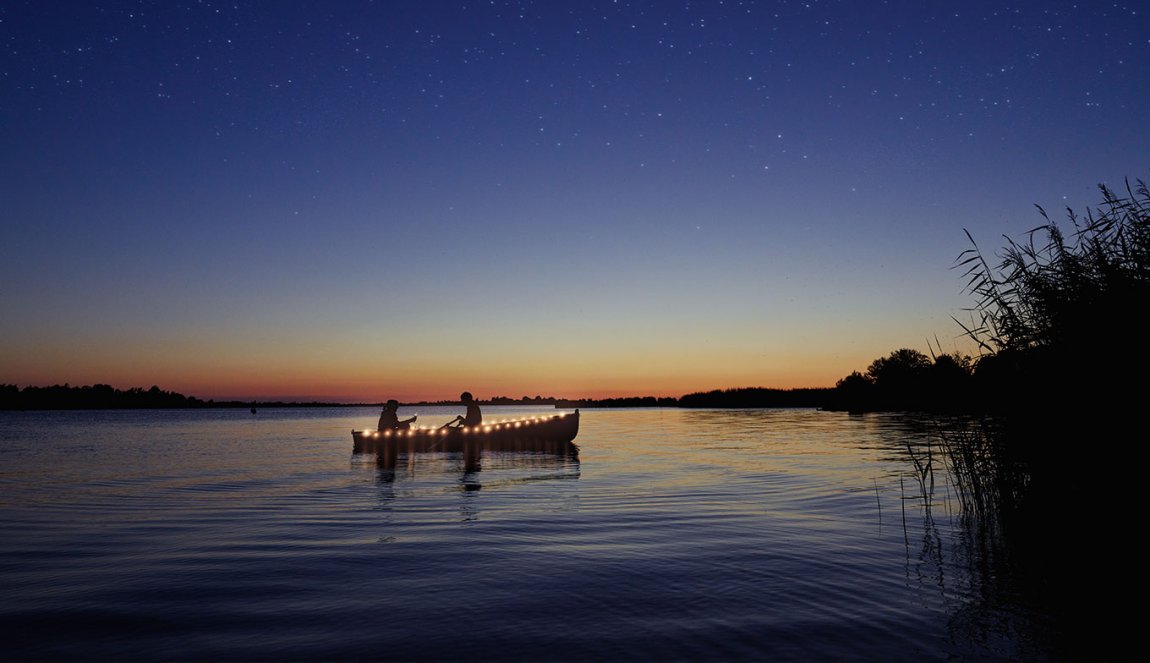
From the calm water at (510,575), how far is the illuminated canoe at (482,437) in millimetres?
11682

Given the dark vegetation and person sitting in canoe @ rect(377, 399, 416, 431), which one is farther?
person sitting in canoe @ rect(377, 399, 416, 431)

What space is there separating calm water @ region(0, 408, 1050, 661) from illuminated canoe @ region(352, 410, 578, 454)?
11.7 m

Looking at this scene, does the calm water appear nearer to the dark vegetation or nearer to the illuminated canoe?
the dark vegetation

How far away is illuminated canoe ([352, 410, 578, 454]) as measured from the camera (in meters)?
32.3

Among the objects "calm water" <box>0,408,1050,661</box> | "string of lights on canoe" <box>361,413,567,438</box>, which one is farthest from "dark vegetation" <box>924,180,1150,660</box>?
"string of lights on canoe" <box>361,413,567,438</box>

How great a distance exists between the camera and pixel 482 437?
3472 cm

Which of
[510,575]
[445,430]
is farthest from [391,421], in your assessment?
[510,575]

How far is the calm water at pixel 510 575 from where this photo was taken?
21.0 ft

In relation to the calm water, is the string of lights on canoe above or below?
above

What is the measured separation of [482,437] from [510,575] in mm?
25928

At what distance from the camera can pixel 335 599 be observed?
8047 millimetres

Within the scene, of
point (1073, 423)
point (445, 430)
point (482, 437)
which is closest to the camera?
point (1073, 423)

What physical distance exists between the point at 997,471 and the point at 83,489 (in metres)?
24.7

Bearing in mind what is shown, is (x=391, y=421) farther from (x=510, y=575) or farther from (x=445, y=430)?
(x=510, y=575)
